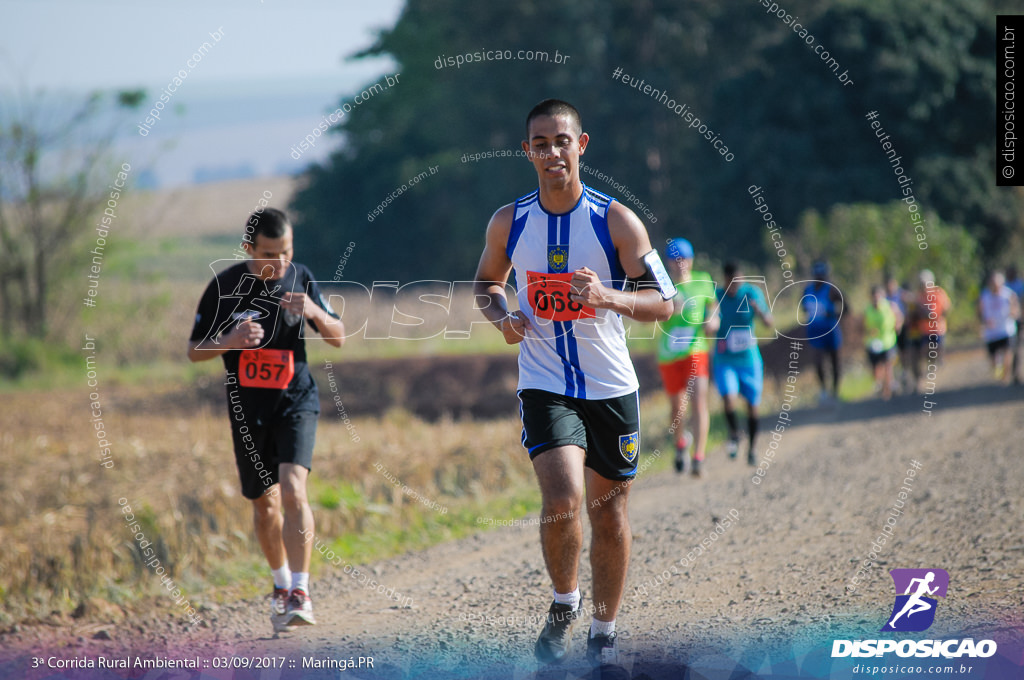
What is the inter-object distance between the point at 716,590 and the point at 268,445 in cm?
266

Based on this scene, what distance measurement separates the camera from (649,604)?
549 centimetres

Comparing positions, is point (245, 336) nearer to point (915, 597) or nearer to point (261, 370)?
point (261, 370)

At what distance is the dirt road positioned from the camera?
15.2 ft

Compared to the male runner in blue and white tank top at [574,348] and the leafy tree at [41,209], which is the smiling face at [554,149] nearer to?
the male runner in blue and white tank top at [574,348]

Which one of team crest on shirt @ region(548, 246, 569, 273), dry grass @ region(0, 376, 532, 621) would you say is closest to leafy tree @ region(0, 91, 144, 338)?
dry grass @ region(0, 376, 532, 621)

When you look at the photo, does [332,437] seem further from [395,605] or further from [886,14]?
[886,14]

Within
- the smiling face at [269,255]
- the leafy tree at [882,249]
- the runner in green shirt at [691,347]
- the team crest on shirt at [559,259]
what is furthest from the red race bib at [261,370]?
the leafy tree at [882,249]

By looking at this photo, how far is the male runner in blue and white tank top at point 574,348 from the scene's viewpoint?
4.20 metres

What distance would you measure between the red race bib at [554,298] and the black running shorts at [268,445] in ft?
5.14

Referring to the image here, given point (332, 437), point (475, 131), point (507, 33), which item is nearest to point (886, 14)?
point (507, 33)

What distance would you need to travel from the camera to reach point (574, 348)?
430 cm

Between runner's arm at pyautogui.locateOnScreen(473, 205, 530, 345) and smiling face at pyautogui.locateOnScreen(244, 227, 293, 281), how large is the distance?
3.86 feet

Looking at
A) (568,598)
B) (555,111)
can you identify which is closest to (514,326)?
(555,111)

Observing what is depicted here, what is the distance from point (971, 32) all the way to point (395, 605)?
27.5 m
